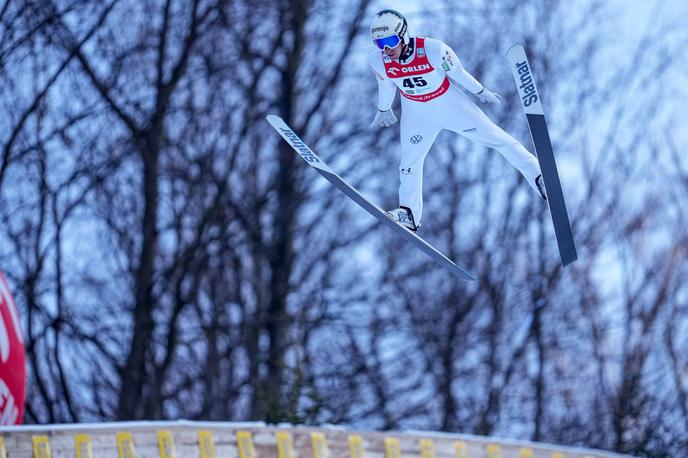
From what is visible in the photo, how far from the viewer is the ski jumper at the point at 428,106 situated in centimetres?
815

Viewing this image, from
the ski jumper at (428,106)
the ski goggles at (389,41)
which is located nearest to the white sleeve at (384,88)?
the ski jumper at (428,106)

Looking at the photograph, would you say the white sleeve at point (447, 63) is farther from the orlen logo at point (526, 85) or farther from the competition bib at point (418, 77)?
the orlen logo at point (526, 85)

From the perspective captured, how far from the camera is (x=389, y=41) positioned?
7945mm

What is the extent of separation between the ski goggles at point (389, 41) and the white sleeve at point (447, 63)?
0.84ft

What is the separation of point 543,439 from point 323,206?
5780 mm

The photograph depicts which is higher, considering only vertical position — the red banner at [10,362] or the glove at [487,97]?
the glove at [487,97]

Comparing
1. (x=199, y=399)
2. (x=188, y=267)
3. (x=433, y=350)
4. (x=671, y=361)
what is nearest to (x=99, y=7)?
(x=188, y=267)

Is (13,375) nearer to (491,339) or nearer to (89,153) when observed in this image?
(89,153)

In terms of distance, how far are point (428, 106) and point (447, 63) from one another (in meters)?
0.54

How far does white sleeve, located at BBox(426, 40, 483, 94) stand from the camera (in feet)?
26.5

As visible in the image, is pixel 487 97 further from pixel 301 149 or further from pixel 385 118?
pixel 301 149

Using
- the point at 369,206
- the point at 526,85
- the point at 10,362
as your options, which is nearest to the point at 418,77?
the point at 526,85

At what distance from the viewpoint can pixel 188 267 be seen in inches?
779

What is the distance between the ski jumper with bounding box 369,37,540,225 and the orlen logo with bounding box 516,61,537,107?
12.8 inches
